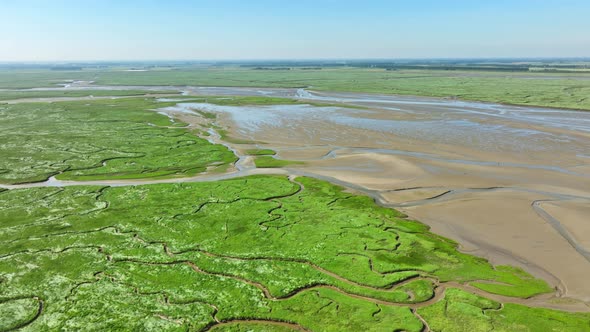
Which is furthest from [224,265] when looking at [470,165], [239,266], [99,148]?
[99,148]

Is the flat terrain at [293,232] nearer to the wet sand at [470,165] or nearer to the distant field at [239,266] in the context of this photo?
the distant field at [239,266]

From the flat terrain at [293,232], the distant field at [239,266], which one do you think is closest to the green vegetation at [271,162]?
the flat terrain at [293,232]

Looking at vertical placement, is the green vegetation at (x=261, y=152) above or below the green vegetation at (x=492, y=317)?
above

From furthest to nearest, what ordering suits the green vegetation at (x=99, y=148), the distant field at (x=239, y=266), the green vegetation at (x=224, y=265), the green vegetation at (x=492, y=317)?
the green vegetation at (x=99, y=148) < the green vegetation at (x=224, y=265) < the distant field at (x=239, y=266) < the green vegetation at (x=492, y=317)

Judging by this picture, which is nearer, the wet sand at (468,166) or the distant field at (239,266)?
the distant field at (239,266)

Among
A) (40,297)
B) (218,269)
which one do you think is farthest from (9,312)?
(218,269)

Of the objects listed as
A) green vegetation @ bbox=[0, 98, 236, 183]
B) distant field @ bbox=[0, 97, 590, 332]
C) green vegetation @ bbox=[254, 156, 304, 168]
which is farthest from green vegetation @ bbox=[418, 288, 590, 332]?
green vegetation @ bbox=[0, 98, 236, 183]

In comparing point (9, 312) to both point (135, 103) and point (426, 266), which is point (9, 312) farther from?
point (135, 103)
